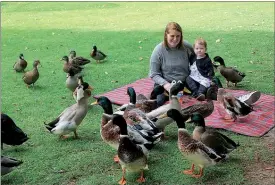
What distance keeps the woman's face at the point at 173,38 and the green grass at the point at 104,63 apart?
4.93ft

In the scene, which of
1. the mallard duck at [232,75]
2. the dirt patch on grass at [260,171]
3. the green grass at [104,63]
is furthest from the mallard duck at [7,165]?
the mallard duck at [232,75]

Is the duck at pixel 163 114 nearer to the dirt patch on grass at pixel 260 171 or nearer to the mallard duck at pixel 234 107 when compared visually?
the mallard duck at pixel 234 107

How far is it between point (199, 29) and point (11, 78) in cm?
645

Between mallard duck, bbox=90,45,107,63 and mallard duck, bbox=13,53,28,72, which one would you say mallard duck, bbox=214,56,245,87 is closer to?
mallard duck, bbox=90,45,107,63

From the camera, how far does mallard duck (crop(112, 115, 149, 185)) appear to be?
165 inches

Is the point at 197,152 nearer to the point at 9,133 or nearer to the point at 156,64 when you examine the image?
the point at 9,133

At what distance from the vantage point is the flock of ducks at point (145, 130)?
4.31m

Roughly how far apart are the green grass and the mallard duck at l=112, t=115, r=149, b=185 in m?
0.24

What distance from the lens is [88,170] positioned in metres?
4.72

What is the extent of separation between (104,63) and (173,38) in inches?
131

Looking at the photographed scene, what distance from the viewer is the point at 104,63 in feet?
31.7

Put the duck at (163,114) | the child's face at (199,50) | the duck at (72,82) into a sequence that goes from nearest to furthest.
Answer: the duck at (163,114) → the child's face at (199,50) → the duck at (72,82)

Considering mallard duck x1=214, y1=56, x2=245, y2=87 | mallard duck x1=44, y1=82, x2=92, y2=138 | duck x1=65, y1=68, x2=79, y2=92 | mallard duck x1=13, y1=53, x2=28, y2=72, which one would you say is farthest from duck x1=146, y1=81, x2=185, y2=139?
mallard duck x1=13, y1=53, x2=28, y2=72

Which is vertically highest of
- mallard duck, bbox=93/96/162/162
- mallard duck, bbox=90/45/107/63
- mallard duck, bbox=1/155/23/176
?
mallard duck, bbox=93/96/162/162
